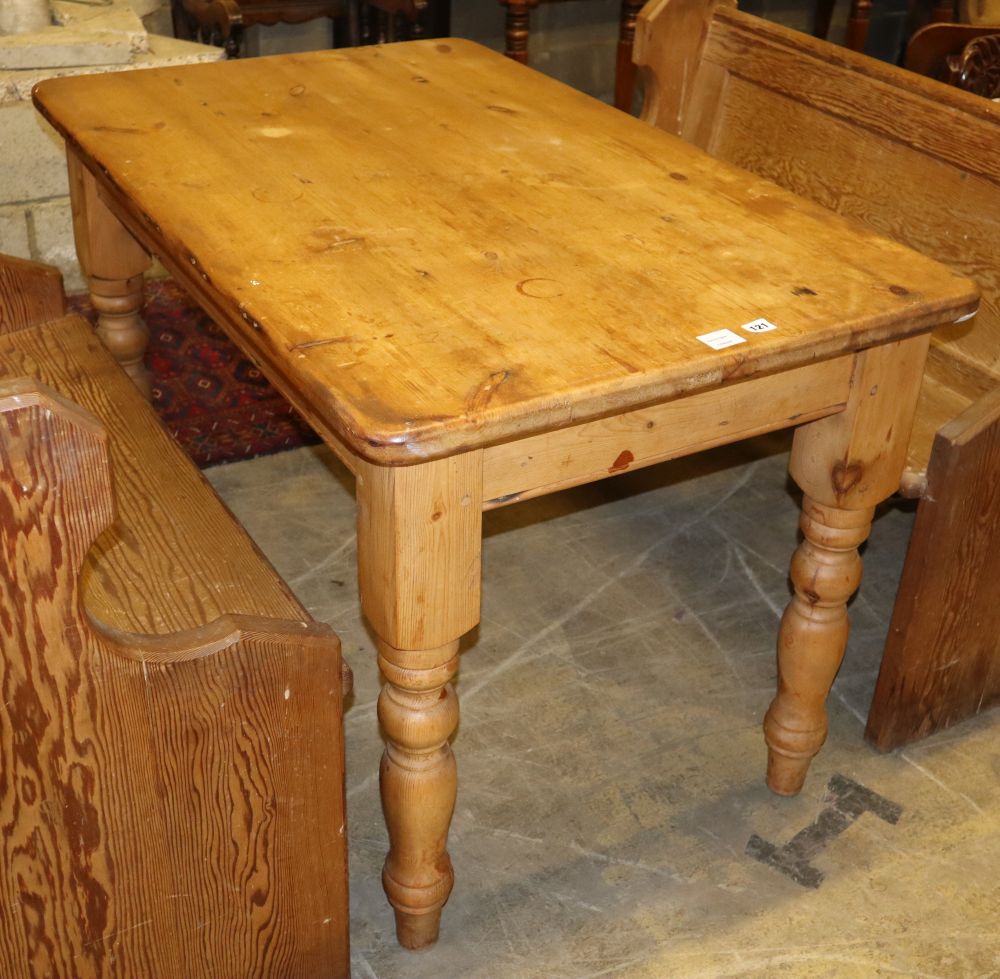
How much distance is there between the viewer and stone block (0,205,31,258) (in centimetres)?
348

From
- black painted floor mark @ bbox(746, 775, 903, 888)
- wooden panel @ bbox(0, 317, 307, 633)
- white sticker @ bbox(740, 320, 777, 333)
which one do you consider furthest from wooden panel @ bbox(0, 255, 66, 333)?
black painted floor mark @ bbox(746, 775, 903, 888)

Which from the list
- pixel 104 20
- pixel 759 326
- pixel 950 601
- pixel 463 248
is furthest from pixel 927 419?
pixel 104 20

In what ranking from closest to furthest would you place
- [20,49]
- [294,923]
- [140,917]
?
1. [140,917]
2. [294,923]
3. [20,49]

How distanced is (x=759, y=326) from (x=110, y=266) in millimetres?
1355

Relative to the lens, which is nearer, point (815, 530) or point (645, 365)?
point (645, 365)

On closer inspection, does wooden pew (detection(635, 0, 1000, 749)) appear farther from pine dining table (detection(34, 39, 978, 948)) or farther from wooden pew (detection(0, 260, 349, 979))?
wooden pew (detection(0, 260, 349, 979))

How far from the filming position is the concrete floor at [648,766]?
74.6 inches

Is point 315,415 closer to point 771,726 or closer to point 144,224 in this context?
point 144,224

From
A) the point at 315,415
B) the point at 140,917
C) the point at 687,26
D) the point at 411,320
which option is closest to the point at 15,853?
the point at 140,917

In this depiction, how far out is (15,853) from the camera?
1421mm

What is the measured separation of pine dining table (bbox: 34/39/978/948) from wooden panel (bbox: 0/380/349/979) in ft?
0.46

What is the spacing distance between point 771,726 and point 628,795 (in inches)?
9.8

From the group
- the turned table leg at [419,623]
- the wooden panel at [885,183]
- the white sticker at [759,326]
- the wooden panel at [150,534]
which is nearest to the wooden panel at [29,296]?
the wooden panel at [150,534]

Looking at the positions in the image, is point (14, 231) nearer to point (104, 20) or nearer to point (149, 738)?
point (104, 20)
